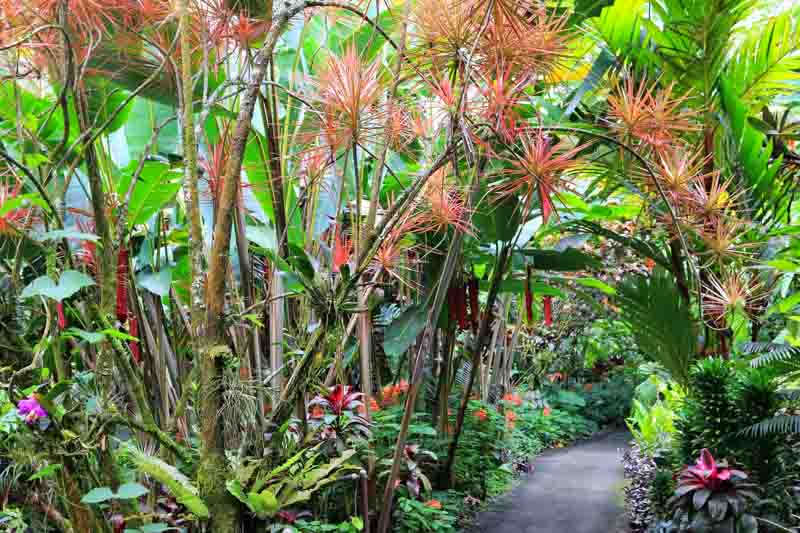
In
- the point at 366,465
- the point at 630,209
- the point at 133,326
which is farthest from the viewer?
the point at 630,209

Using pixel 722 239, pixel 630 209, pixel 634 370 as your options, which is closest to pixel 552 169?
pixel 722 239

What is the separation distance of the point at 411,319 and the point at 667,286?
5.05 feet

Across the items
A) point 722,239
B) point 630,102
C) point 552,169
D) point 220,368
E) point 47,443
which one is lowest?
point 47,443

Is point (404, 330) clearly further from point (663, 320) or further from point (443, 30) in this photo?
point (443, 30)

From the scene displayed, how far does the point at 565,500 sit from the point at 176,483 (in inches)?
176

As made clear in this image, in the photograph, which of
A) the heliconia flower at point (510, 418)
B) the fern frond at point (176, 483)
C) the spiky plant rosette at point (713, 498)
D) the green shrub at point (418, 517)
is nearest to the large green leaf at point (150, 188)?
the fern frond at point (176, 483)

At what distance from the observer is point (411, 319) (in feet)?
13.1

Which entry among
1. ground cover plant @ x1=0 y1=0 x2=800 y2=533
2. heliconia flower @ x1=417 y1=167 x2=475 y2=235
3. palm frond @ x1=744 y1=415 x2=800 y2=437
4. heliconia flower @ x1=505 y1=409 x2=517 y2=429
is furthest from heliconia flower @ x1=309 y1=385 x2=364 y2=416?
heliconia flower @ x1=505 y1=409 x2=517 y2=429

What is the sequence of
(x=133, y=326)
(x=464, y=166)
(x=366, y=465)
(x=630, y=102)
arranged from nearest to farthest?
(x=630, y=102), (x=133, y=326), (x=464, y=166), (x=366, y=465)

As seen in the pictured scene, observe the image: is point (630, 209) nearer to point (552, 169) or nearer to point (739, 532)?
point (739, 532)

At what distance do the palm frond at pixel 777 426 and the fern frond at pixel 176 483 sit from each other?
9.22 feet

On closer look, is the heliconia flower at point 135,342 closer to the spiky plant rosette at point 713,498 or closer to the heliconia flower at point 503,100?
the heliconia flower at point 503,100

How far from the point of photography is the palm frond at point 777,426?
11.5 ft

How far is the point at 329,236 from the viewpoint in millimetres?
3840
